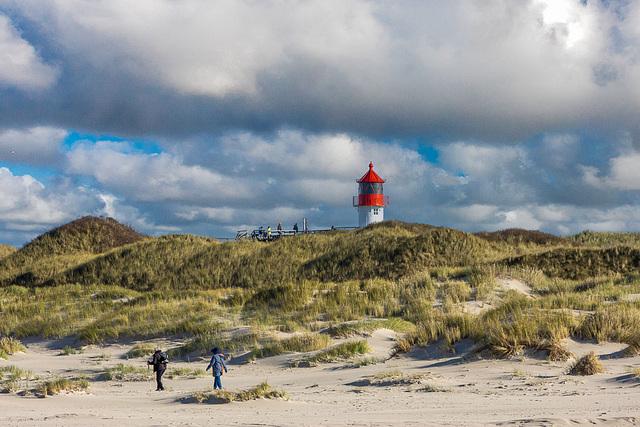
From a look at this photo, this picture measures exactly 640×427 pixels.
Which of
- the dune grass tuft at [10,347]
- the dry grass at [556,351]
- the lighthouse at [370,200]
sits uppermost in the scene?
the lighthouse at [370,200]

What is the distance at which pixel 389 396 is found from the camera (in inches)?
360

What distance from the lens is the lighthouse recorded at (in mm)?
55125

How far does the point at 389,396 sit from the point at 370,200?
4619 centimetres

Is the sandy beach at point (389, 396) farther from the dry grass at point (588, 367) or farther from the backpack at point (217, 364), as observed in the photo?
the backpack at point (217, 364)

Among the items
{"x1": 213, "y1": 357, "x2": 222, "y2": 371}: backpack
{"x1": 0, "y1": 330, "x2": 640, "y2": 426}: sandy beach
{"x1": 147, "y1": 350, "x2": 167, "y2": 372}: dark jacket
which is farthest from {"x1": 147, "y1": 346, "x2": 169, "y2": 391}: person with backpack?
{"x1": 213, "y1": 357, "x2": 222, "y2": 371}: backpack

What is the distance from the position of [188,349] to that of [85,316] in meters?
8.68

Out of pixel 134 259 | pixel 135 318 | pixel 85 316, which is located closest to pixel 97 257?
pixel 134 259

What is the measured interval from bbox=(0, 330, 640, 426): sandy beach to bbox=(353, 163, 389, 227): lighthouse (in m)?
41.3

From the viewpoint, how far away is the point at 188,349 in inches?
639

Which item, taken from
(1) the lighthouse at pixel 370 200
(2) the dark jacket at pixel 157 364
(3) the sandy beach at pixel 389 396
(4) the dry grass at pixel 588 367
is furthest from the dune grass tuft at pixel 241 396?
(1) the lighthouse at pixel 370 200

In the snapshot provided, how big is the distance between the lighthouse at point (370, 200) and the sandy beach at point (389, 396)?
41303 millimetres

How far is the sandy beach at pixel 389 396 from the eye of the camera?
7336 mm

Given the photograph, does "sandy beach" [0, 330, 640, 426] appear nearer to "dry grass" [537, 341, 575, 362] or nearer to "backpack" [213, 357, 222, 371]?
"dry grass" [537, 341, 575, 362]

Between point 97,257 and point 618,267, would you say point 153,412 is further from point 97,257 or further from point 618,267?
point 97,257
